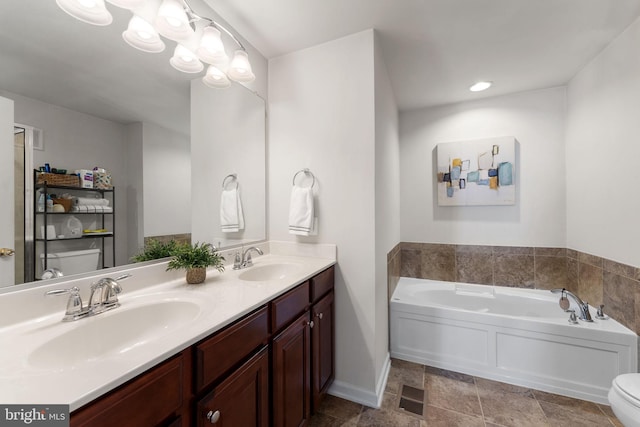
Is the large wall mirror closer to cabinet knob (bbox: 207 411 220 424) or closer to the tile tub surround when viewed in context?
cabinet knob (bbox: 207 411 220 424)

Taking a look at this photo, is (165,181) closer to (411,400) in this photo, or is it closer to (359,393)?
(359,393)

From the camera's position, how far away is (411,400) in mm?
1730

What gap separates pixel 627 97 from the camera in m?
1.67

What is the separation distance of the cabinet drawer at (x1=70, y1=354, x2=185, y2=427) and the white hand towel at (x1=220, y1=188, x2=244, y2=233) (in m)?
1.07

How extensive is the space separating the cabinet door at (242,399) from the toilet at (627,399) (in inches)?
66.2

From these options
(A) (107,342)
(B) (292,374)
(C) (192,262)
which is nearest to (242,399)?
(B) (292,374)

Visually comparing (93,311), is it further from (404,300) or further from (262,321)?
(404,300)

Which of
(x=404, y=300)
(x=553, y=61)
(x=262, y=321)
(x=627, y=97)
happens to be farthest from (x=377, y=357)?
(x=553, y=61)

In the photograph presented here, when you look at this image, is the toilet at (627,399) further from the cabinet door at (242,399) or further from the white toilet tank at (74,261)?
the white toilet tank at (74,261)

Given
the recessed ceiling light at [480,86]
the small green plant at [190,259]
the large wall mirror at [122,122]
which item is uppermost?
the recessed ceiling light at [480,86]

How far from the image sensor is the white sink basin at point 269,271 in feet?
5.27

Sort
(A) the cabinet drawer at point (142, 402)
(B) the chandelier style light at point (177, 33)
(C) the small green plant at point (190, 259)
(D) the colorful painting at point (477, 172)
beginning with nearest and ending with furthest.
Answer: (A) the cabinet drawer at point (142, 402) < (B) the chandelier style light at point (177, 33) < (C) the small green plant at point (190, 259) < (D) the colorful painting at point (477, 172)

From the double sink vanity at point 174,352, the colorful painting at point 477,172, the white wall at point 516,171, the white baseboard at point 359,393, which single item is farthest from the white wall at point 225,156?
the colorful painting at point 477,172

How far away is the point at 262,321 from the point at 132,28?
1.41m
